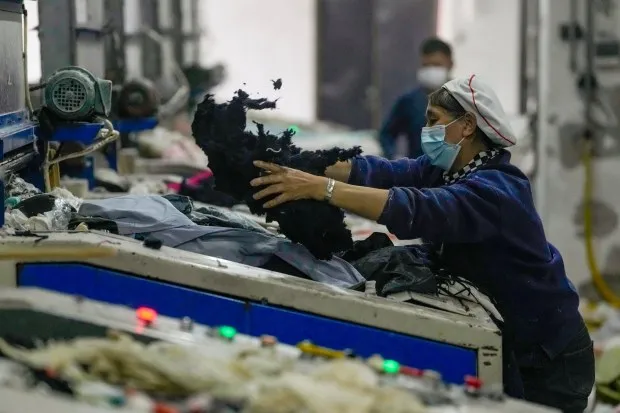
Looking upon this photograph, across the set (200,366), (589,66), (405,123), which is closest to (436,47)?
(405,123)

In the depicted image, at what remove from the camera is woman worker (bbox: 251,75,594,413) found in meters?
2.48

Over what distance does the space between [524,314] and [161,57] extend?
5213 millimetres

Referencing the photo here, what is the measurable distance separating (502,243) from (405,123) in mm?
3663

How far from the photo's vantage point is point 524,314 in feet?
8.78

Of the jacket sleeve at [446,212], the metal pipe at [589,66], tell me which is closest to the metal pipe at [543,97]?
the metal pipe at [589,66]

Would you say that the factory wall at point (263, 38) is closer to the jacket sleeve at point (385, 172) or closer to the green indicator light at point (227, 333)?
the jacket sleeve at point (385, 172)

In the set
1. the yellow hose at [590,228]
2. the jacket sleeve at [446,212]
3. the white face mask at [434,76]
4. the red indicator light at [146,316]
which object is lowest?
the yellow hose at [590,228]

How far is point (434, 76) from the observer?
5.79 meters

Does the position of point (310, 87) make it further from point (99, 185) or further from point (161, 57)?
point (99, 185)

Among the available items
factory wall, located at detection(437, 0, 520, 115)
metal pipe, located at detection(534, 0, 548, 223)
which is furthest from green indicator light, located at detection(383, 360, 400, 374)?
factory wall, located at detection(437, 0, 520, 115)

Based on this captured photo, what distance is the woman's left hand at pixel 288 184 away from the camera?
97.3 inches

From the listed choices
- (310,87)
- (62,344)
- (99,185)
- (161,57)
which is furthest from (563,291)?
(310,87)

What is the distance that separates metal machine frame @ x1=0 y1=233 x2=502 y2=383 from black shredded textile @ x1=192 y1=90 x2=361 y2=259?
32 cm

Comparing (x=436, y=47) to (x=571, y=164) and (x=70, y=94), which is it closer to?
(x=571, y=164)
